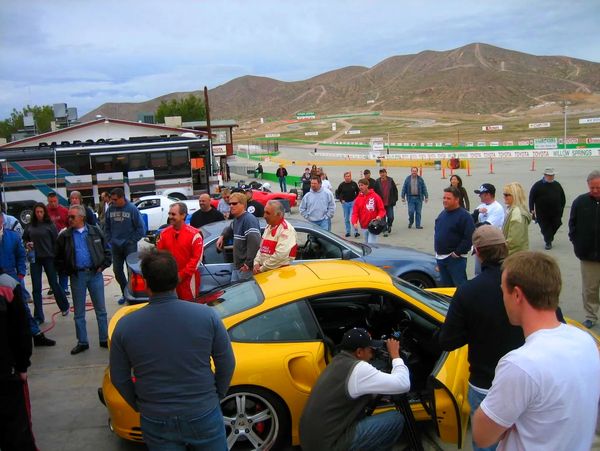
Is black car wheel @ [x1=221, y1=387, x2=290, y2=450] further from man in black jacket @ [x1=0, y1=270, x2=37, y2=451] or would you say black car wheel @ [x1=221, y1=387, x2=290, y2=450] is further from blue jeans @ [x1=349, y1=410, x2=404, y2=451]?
man in black jacket @ [x1=0, y1=270, x2=37, y2=451]

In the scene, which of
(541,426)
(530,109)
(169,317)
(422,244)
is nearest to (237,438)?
(169,317)

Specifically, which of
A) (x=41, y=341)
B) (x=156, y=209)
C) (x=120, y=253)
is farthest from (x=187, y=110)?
(x=41, y=341)

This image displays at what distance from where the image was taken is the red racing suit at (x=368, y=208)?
10.4 metres

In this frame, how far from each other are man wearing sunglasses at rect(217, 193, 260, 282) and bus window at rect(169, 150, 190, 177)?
62.4 feet

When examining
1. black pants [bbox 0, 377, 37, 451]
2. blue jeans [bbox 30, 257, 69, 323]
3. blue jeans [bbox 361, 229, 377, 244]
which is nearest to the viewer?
black pants [bbox 0, 377, 37, 451]

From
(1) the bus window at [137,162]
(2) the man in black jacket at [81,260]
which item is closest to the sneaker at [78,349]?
(2) the man in black jacket at [81,260]

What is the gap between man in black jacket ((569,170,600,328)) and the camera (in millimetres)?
6285

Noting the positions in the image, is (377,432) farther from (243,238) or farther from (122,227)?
(122,227)

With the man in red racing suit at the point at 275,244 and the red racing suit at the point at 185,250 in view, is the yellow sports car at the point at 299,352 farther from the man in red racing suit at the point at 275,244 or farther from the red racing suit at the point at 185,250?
the red racing suit at the point at 185,250

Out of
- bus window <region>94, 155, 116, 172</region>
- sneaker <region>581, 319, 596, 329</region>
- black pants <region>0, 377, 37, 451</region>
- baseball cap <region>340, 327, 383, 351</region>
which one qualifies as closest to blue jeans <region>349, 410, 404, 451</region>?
baseball cap <region>340, 327, 383, 351</region>

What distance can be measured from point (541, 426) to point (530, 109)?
13683cm

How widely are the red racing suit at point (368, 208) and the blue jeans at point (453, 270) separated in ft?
11.9

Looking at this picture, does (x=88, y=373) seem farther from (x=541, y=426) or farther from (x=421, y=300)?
(x=541, y=426)

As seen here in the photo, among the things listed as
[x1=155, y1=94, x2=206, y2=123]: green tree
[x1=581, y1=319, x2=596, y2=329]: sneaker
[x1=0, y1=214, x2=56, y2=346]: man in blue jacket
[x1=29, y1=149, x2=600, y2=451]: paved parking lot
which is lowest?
[x1=29, y1=149, x2=600, y2=451]: paved parking lot
